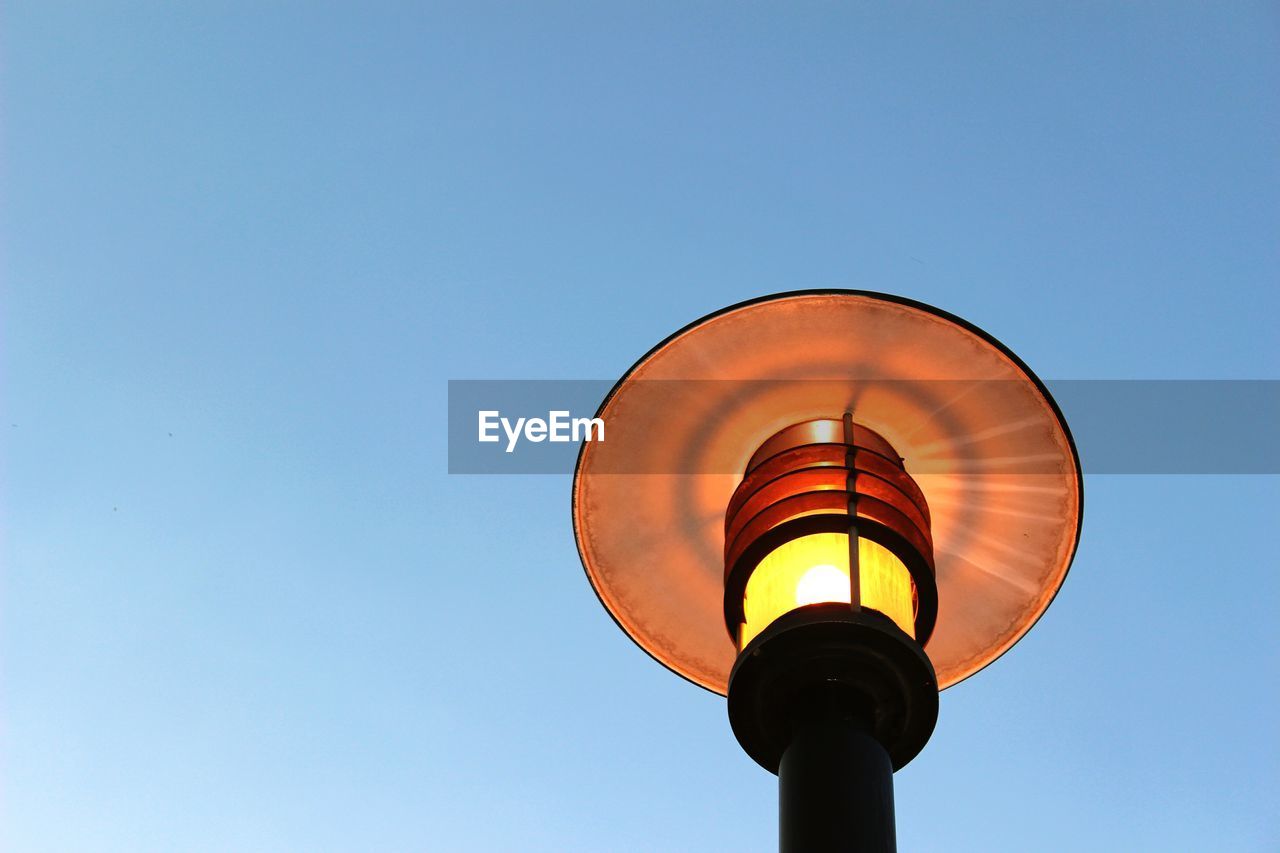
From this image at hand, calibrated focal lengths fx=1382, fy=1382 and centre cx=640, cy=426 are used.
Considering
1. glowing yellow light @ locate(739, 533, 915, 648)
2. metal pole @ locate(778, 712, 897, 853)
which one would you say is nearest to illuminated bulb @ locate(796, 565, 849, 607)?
glowing yellow light @ locate(739, 533, 915, 648)

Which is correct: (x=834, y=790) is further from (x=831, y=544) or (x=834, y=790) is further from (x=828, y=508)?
(x=828, y=508)

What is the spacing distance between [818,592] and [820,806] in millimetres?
564

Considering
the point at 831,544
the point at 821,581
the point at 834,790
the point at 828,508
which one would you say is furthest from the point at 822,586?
the point at 834,790

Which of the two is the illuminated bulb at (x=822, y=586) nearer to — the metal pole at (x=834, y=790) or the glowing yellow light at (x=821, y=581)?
the glowing yellow light at (x=821, y=581)

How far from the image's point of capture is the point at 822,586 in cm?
320

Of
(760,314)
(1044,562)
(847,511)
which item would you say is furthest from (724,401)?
(1044,562)

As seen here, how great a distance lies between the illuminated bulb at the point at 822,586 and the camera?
3.17m

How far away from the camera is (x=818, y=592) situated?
3197 mm

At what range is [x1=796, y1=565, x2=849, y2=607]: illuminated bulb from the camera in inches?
125

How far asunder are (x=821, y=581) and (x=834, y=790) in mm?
557

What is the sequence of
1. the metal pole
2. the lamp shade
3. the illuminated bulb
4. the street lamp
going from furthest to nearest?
the lamp shade, the illuminated bulb, the street lamp, the metal pole

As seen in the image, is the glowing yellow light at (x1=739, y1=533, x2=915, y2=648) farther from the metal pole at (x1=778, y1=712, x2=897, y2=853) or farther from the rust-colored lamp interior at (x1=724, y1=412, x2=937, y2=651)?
the metal pole at (x1=778, y1=712, x2=897, y2=853)

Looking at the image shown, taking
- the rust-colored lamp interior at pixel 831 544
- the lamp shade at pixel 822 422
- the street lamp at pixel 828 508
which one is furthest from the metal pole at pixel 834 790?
the lamp shade at pixel 822 422

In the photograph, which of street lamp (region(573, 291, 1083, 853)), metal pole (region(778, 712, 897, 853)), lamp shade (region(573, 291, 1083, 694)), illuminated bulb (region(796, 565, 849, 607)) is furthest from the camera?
lamp shade (region(573, 291, 1083, 694))
